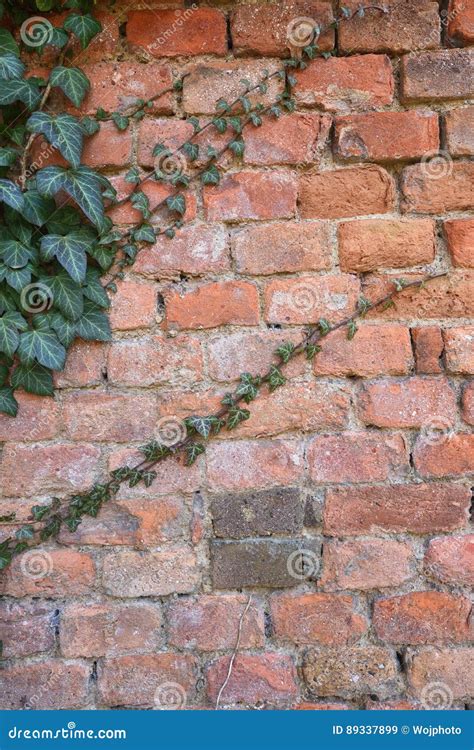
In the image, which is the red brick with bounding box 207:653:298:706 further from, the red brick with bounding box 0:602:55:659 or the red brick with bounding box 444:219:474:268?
the red brick with bounding box 444:219:474:268

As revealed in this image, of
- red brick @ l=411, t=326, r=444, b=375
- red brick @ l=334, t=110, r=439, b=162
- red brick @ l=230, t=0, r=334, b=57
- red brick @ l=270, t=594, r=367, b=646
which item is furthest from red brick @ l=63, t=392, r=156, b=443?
red brick @ l=230, t=0, r=334, b=57

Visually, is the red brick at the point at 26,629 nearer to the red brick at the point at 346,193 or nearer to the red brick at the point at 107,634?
the red brick at the point at 107,634

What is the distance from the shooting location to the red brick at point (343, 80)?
164 cm

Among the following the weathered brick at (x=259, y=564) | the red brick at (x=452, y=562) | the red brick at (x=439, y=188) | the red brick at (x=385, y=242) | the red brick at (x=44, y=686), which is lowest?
the red brick at (x=44, y=686)

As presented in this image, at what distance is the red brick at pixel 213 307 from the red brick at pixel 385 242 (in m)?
0.24

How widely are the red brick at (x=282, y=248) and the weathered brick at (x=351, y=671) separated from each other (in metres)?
0.87

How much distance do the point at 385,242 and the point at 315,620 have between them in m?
0.87

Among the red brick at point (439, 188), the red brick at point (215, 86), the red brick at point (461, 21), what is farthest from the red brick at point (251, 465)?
the red brick at point (461, 21)

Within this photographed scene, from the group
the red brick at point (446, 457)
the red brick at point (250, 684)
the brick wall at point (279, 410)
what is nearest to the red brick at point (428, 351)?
the brick wall at point (279, 410)

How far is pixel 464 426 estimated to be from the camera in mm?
1630

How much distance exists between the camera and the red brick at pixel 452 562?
5.28 ft

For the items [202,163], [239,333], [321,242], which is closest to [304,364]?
[239,333]

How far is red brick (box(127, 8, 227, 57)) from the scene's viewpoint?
1.63 metres

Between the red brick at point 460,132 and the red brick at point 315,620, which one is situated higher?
the red brick at point 460,132
